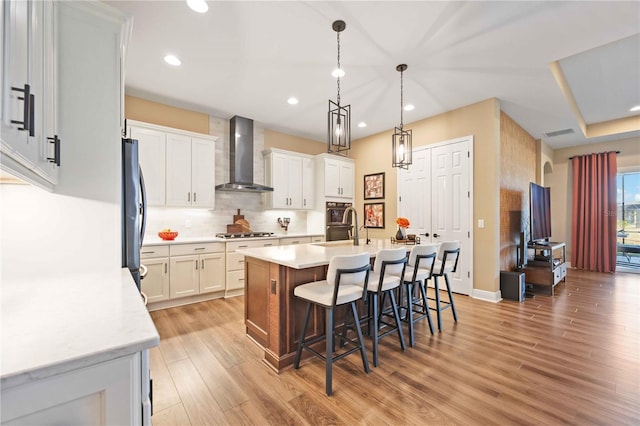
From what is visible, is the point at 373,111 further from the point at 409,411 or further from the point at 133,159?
the point at 409,411

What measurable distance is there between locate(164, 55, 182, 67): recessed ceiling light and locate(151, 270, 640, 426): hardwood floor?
9.94 ft

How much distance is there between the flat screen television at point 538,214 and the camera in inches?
185

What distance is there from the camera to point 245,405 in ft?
5.93

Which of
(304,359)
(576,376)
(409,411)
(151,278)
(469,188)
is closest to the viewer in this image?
(409,411)

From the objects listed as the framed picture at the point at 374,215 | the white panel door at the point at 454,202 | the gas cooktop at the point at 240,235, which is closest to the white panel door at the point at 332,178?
the framed picture at the point at 374,215

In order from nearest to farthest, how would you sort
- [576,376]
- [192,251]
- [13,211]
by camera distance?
[13,211], [576,376], [192,251]

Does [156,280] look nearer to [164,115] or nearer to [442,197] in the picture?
[164,115]

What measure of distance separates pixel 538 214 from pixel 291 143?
16.2 feet

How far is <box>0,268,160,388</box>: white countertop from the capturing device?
62cm

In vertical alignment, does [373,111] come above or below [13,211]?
above

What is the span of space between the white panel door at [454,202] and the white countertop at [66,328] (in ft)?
14.6

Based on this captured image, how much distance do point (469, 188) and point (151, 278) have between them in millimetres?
4809

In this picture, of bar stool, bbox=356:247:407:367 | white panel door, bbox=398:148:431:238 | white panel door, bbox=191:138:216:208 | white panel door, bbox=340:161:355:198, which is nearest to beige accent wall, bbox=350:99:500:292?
white panel door, bbox=398:148:431:238

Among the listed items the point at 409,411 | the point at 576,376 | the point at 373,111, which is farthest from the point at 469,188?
the point at 409,411
